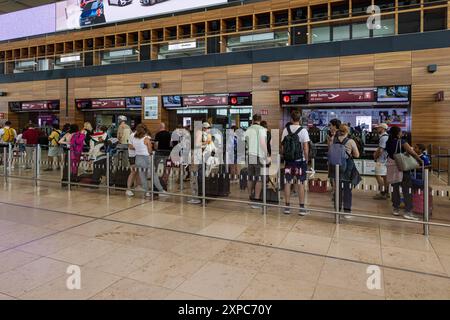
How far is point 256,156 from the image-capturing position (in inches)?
224

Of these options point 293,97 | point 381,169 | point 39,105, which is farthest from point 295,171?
point 39,105

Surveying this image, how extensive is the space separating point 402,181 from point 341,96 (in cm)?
609

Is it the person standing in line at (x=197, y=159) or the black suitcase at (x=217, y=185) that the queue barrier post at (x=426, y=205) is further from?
the person standing in line at (x=197, y=159)

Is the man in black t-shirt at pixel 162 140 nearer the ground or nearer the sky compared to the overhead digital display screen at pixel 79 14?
nearer the ground

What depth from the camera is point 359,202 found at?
604 cm

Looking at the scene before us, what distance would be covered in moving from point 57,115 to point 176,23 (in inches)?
316

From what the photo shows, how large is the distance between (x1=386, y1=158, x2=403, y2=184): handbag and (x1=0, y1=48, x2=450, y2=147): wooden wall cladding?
18.2ft

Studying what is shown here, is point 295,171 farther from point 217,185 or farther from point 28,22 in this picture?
point 28,22

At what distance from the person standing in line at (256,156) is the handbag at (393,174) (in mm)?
1996

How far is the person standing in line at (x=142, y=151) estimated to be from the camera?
6398 millimetres

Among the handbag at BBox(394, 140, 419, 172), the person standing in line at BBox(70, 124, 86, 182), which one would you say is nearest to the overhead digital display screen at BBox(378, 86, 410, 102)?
the handbag at BBox(394, 140, 419, 172)

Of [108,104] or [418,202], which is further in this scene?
[108,104]

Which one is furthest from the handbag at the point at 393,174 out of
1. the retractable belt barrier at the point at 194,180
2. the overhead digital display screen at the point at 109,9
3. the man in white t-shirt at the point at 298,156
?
the overhead digital display screen at the point at 109,9

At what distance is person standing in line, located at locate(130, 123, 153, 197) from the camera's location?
6.40 metres
